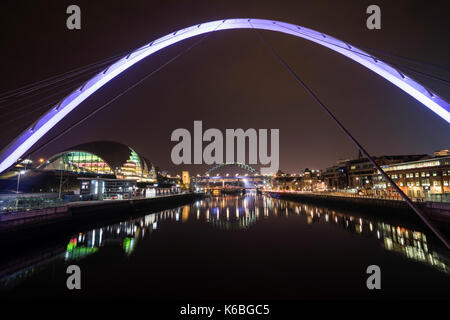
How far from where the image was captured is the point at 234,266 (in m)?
11.2

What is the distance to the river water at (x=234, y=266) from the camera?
27.6 feet

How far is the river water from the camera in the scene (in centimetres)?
840

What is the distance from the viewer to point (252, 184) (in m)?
160

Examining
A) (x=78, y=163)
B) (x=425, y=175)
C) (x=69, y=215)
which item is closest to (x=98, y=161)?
(x=78, y=163)

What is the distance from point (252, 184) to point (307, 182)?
187 ft

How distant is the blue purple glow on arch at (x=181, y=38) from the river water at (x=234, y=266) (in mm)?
5557

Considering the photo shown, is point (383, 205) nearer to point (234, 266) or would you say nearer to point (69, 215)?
point (234, 266)

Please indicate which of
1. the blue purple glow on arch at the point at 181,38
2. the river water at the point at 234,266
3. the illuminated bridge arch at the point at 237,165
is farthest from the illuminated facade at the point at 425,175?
the illuminated bridge arch at the point at 237,165

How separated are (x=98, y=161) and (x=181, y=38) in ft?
182

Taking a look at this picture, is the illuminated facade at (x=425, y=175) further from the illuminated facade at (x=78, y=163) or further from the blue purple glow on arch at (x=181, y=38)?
the illuminated facade at (x=78, y=163)

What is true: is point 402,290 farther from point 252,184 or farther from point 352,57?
point 252,184

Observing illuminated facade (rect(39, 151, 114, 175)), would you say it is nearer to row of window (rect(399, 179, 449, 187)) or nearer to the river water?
the river water

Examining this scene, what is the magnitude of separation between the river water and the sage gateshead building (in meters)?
40.6
